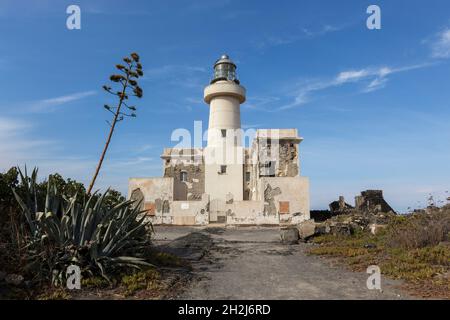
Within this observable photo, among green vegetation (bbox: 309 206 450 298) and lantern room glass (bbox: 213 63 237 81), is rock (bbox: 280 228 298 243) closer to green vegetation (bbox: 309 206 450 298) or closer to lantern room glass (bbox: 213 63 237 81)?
green vegetation (bbox: 309 206 450 298)

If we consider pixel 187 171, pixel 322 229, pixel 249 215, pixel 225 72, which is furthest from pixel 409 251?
pixel 225 72

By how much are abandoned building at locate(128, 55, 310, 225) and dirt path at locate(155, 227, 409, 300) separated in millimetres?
8278

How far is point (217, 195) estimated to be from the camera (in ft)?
81.6

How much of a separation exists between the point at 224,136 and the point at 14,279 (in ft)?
71.7

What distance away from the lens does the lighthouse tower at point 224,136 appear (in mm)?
24984

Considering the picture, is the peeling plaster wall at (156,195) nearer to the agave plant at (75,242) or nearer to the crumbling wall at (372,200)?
the agave plant at (75,242)

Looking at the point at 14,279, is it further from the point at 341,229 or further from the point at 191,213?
the point at 191,213

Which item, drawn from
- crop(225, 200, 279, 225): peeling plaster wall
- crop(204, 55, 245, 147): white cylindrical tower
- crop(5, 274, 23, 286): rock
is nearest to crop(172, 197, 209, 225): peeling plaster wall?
crop(225, 200, 279, 225): peeling plaster wall

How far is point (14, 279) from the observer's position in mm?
5211

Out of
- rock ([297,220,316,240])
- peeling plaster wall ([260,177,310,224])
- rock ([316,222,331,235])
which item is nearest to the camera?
rock ([297,220,316,240])

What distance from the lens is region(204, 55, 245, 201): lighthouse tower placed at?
24984 mm

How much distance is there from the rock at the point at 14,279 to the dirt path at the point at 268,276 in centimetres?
265
